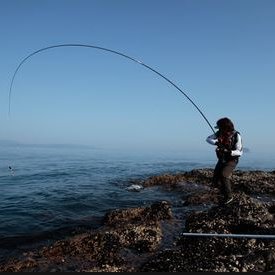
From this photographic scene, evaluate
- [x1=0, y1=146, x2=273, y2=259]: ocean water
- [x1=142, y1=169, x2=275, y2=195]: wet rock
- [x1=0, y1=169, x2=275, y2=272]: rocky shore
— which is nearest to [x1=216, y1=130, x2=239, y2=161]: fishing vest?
[x1=0, y1=169, x2=275, y2=272]: rocky shore

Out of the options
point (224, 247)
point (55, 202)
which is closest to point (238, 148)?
point (224, 247)

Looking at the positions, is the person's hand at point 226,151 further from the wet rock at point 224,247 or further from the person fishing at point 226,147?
the wet rock at point 224,247

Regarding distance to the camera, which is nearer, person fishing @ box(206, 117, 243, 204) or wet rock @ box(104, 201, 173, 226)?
person fishing @ box(206, 117, 243, 204)

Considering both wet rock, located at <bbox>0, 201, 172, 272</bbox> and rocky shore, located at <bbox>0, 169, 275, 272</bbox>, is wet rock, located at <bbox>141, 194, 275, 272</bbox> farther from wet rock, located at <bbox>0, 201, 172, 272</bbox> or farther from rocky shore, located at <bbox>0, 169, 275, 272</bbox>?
wet rock, located at <bbox>0, 201, 172, 272</bbox>

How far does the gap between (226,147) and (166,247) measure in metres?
4.02

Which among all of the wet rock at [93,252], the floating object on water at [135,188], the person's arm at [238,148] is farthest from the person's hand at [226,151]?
the floating object on water at [135,188]

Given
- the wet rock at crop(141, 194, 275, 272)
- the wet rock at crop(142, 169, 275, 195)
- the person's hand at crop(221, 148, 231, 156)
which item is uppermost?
the person's hand at crop(221, 148, 231, 156)

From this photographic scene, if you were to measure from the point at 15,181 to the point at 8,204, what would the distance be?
925cm

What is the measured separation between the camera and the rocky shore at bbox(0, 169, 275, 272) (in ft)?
27.7

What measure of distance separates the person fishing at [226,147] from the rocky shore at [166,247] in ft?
2.70

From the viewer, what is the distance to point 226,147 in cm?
1273

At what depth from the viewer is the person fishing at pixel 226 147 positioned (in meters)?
12.6

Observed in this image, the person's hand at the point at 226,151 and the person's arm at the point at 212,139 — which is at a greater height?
the person's arm at the point at 212,139

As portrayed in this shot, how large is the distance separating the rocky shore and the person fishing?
0.82 m
